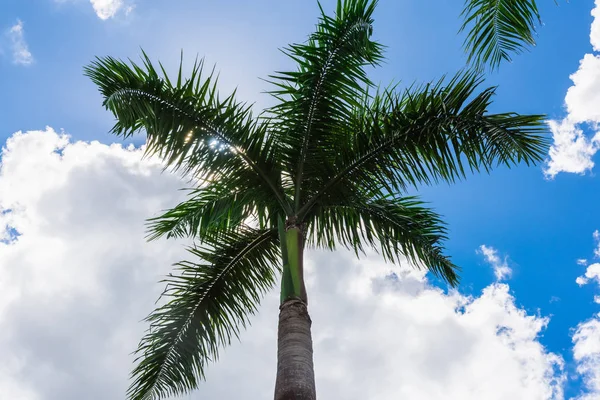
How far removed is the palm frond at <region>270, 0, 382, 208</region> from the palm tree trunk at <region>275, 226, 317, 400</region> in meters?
0.79

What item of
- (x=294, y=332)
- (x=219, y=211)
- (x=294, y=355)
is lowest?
(x=294, y=355)

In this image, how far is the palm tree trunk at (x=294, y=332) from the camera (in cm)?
527

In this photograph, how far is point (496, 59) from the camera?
252 inches

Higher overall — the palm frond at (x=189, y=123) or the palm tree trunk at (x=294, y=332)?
the palm frond at (x=189, y=123)

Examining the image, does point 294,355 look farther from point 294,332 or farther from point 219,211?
point 219,211

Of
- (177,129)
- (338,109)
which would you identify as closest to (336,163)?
(338,109)

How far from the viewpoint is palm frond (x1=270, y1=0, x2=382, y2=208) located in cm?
695

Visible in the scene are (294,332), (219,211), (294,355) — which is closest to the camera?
(294,355)

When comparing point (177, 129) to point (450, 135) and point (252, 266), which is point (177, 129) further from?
point (450, 135)

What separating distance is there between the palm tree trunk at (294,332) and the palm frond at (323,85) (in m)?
0.79

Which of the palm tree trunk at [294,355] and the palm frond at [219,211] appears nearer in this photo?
the palm tree trunk at [294,355]

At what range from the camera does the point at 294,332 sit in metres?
5.82

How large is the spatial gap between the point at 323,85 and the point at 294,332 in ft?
10.5

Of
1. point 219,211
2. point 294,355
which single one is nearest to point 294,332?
point 294,355
